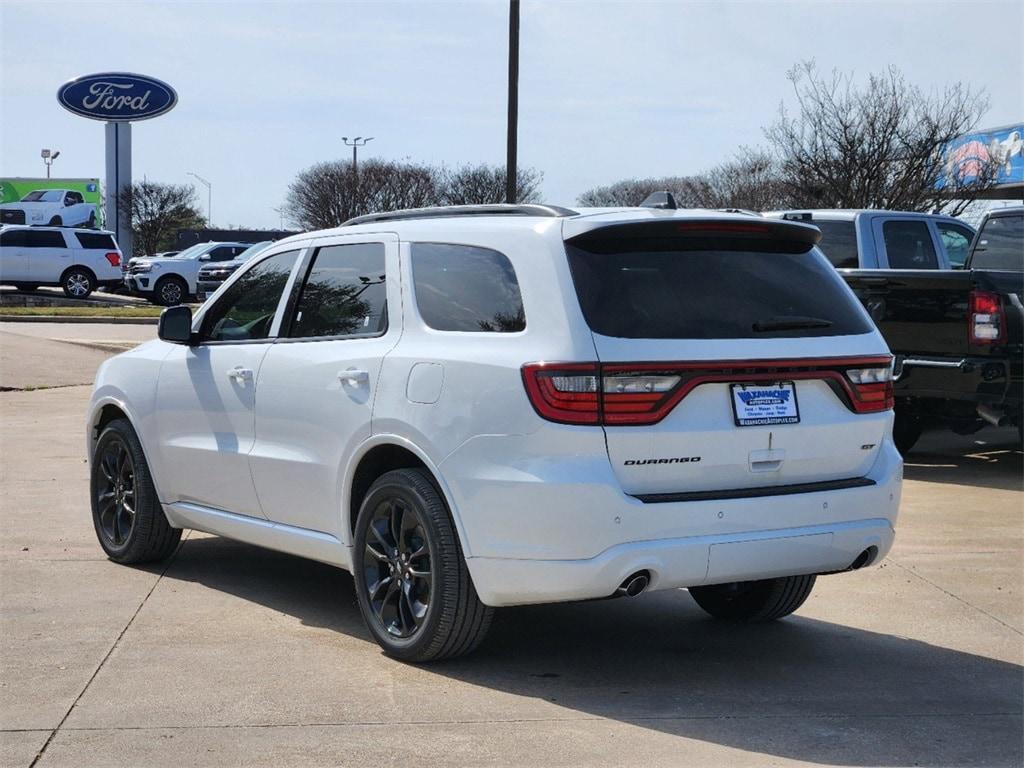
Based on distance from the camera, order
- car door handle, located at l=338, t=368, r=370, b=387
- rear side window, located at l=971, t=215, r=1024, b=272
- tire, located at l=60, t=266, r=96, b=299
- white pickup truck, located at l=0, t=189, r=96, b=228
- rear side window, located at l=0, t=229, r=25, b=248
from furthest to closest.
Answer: white pickup truck, located at l=0, t=189, r=96, b=228 → tire, located at l=60, t=266, r=96, b=299 → rear side window, located at l=0, t=229, r=25, b=248 → rear side window, located at l=971, t=215, r=1024, b=272 → car door handle, located at l=338, t=368, r=370, b=387

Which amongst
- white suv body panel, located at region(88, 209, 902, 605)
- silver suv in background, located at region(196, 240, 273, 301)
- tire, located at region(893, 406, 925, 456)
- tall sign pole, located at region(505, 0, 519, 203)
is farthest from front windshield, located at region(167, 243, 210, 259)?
white suv body panel, located at region(88, 209, 902, 605)

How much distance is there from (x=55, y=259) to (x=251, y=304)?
3387 cm

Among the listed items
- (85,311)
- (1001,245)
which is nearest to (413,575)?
(1001,245)

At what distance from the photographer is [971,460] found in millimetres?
12352

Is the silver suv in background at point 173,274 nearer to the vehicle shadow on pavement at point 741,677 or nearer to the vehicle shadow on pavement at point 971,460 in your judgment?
the vehicle shadow on pavement at point 971,460

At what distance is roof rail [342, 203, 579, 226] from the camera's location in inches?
219

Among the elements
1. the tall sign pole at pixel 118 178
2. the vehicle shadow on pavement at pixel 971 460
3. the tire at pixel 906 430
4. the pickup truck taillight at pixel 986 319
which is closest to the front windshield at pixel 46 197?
the tall sign pole at pixel 118 178

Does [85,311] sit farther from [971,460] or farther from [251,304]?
[251,304]

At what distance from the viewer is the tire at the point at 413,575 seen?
17.6 feet

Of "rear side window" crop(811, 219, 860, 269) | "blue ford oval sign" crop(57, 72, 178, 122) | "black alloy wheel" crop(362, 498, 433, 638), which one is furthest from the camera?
"blue ford oval sign" crop(57, 72, 178, 122)

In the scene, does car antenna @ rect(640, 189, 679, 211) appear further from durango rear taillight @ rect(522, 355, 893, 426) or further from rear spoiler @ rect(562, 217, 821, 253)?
durango rear taillight @ rect(522, 355, 893, 426)

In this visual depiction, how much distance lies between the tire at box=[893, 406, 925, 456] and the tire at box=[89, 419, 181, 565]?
674cm

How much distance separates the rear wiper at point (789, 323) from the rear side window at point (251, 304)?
2.32 metres

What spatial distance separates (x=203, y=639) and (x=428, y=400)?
5.09 ft
